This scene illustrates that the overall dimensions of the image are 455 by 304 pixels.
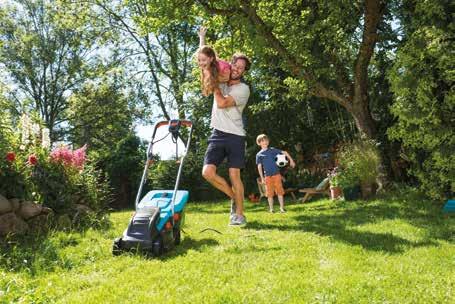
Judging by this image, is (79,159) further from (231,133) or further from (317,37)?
(317,37)

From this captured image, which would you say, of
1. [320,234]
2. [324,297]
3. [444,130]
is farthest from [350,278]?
[444,130]

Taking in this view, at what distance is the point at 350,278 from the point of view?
130 inches

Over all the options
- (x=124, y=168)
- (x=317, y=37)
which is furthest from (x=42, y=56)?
(x=317, y=37)

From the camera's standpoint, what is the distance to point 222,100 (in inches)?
212

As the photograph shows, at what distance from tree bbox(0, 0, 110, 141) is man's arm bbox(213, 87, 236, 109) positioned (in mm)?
22796

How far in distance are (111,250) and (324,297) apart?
222 cm

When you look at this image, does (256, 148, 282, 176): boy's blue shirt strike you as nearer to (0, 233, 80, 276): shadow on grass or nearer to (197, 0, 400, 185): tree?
(197, 0, 400, 185): tree

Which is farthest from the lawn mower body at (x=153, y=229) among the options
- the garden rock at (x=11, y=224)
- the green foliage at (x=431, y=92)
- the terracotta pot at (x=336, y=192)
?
the terracotta pot at (x=336, y=192)

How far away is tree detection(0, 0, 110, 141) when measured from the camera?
27.0 m

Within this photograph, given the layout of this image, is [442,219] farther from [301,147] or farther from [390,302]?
[301,147]

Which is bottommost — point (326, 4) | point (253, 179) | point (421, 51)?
point (253, 179)

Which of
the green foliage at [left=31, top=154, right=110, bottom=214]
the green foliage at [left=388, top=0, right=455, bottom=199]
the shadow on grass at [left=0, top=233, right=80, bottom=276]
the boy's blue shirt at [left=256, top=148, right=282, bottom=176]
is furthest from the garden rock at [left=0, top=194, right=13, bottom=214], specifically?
the green foliage at [left=388, top=0, right=455, bottom=199]

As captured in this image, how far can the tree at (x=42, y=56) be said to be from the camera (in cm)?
2698

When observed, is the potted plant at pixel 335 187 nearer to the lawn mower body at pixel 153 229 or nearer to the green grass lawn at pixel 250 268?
the green grass lawn at pixel 250 268
